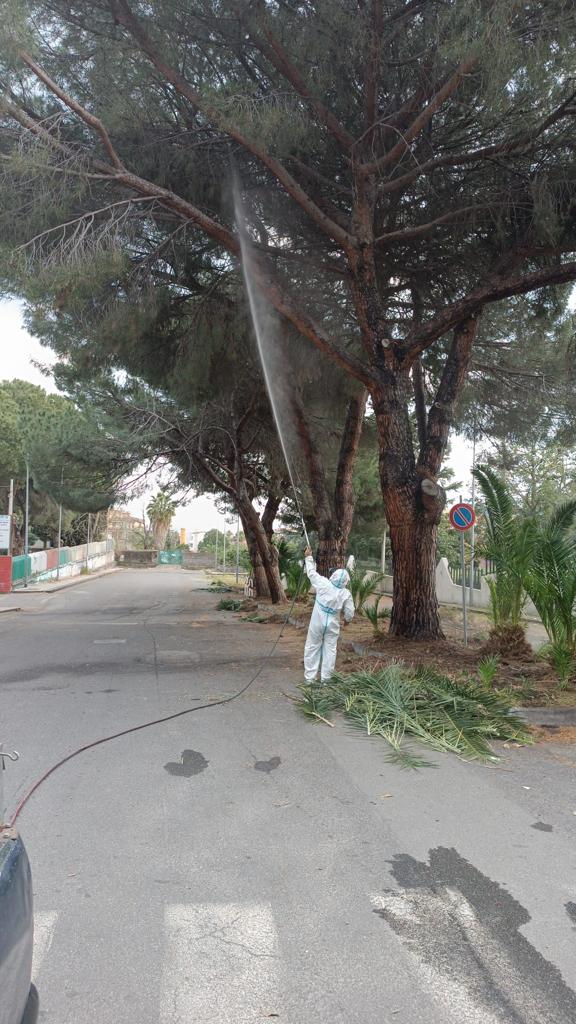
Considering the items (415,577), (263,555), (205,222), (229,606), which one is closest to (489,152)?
(205,222)

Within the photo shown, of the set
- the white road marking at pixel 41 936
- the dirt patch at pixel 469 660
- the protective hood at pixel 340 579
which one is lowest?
the white road marking at pixel 41 936

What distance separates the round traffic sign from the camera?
42.5ft

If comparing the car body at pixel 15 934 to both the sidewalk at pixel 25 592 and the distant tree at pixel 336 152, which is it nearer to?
the distant tree at pixel 336 152

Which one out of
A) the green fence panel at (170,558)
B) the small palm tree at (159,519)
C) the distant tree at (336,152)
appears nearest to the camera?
the distant tree at (336,152)

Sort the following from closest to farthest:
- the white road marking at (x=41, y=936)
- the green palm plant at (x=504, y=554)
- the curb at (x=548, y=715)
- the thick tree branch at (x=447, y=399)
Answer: the white road marking at (x=41, y=936), the curb at (x=548, y=715), the green palm plant at (x=504, y=554), the thick tree branch at (x=447, y=399)

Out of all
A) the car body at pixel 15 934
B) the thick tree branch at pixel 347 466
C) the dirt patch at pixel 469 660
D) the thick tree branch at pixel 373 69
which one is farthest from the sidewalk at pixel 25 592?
the car body at pixel 15 934

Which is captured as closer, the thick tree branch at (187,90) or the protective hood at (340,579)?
the thick tree branch at (187,90)

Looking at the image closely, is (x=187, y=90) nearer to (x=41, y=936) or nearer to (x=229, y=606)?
(x=41, y=936)

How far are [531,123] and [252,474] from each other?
17.0 m

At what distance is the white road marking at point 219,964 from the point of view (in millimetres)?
2893

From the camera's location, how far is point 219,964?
3199 mm

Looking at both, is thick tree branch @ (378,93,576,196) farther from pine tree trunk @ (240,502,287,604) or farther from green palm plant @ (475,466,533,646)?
pine tree trunk @ (240,502,287,604)

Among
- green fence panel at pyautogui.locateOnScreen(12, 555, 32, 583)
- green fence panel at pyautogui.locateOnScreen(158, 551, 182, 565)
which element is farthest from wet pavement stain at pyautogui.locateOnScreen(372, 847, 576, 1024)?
green fence panel at pyautogui.locateOnScreen(158, 551, 182, 565)

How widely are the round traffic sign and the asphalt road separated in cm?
617
